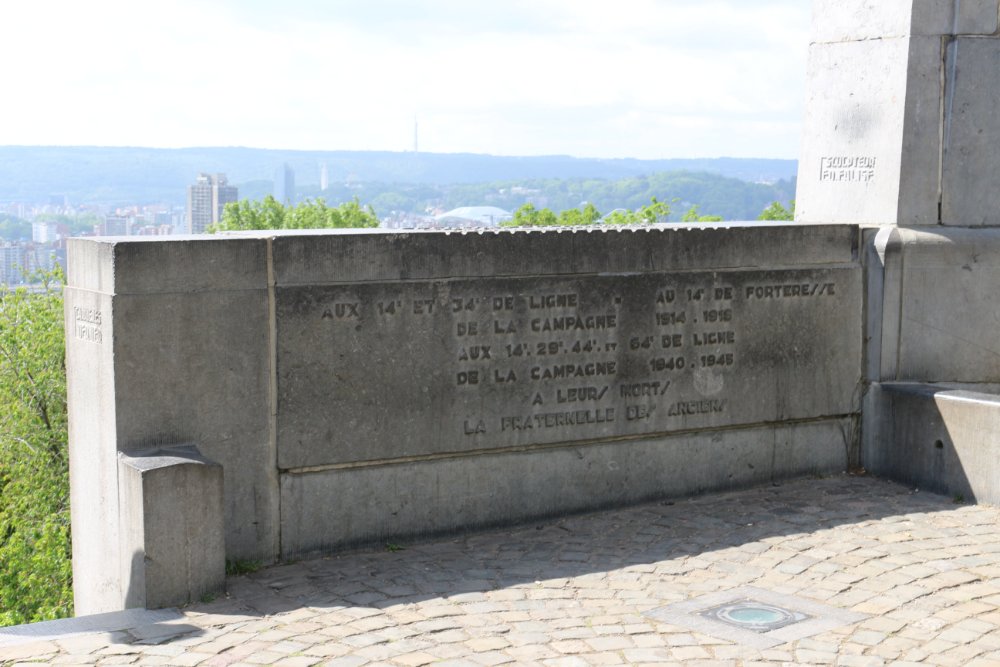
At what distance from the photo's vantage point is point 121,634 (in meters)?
5.44

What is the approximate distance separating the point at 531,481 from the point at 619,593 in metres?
1.49

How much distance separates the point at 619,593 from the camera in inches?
240

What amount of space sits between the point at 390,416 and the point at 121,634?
2073 millimetres

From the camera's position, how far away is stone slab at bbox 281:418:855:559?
6848mm

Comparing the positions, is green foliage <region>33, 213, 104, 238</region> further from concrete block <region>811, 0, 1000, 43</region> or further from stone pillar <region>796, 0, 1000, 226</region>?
concrete block <region>811, 0, 1000, 43</region>

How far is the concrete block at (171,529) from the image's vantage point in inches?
230

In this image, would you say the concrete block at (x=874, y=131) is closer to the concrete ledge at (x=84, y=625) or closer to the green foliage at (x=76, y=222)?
the concrete ledge at (x=84, y=625)

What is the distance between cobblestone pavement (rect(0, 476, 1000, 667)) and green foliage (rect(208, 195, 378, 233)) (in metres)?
58.4

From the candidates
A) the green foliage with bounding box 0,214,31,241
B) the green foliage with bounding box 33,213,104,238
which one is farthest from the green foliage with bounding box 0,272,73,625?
the green foliage with bounding box 0,214,31,241

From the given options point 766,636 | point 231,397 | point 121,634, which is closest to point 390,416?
point 231,397

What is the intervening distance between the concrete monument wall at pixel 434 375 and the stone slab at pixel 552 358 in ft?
0.04

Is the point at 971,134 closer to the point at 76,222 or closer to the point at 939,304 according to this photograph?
the point at 939,304

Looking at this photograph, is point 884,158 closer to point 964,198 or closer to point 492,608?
point 964,198

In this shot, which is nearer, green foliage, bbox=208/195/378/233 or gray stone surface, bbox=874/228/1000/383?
gray stone surface, bbox=874/228/1000/383
